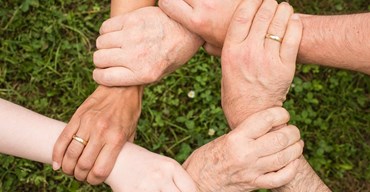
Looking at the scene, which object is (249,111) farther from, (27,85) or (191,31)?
(27,85)

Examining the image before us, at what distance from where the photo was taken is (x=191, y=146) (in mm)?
3285

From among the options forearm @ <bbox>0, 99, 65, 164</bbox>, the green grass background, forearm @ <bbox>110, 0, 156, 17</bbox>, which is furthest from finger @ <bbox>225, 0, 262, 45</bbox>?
the green grass background

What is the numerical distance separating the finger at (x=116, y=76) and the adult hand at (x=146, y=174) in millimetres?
319

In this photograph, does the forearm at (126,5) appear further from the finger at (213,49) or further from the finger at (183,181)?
the finger at (183,181)

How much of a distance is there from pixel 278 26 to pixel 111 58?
769 millimetres

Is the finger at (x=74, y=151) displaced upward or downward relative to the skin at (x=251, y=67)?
downward

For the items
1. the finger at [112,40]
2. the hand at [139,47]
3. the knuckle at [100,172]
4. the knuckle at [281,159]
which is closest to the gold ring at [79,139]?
the knuckle at [100,172]

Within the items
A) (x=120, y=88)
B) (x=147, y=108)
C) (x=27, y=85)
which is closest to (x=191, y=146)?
(x=147, y=108)

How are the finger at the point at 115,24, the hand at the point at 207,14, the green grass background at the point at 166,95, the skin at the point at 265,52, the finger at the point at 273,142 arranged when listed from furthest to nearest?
the green grass background at the point at 166,95 → the finger at the point at 115,24 → the hand at the point at 207,14 → the skin at the point at 265,52 → the finger at the point at 273,142

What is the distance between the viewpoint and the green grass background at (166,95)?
3.23 m

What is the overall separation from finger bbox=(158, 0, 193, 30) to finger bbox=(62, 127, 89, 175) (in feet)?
2.21

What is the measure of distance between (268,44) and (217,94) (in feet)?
3.38

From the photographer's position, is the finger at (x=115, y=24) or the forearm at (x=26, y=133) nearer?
the forearm at (x=26, y=133)

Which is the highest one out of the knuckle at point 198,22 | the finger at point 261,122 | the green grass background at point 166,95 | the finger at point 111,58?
the knuckle at point 198,22
